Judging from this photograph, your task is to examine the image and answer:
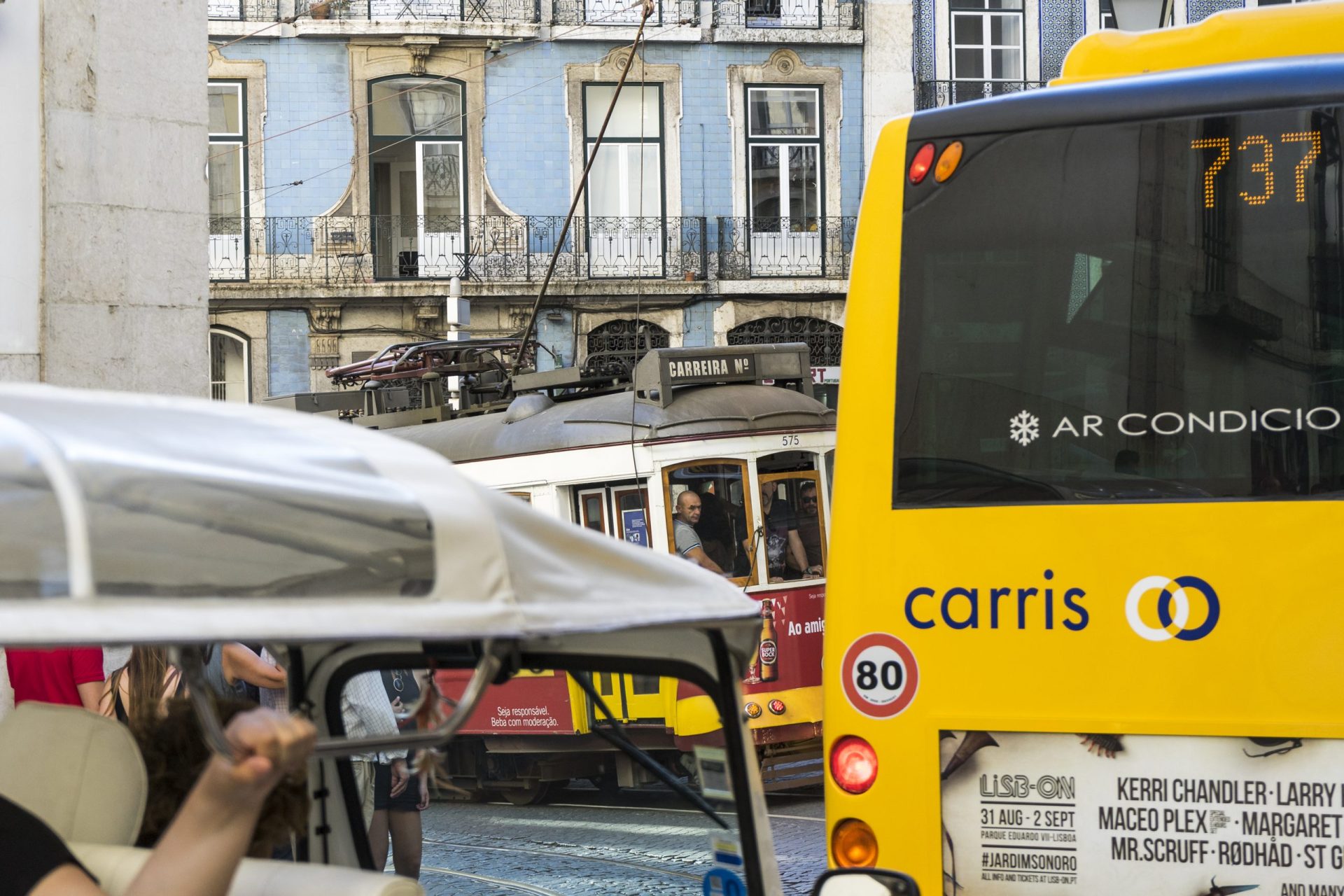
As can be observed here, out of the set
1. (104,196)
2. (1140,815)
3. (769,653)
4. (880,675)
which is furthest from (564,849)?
(1140,815)

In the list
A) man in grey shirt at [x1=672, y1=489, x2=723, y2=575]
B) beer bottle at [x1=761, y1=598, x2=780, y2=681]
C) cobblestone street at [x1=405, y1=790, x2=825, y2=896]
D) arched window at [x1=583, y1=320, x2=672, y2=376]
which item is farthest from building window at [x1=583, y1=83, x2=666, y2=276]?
cobblestone street at [x1=405, y1=790, x2=825, y2=896]

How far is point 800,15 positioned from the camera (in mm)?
27172

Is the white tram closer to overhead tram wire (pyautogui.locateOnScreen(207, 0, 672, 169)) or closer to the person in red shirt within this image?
the person in red shirt

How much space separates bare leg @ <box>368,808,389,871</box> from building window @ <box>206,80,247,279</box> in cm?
2344

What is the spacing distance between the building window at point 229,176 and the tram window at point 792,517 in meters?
16.3

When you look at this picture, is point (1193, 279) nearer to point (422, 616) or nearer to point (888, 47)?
point (422, 616)

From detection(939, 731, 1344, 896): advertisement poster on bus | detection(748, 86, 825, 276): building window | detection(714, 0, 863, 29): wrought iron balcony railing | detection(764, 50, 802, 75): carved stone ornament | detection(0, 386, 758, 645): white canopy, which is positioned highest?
detection(714, 0, 863, 29): wrought iron balcony railing

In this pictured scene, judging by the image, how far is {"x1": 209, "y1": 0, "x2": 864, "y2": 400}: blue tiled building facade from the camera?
2648 cm

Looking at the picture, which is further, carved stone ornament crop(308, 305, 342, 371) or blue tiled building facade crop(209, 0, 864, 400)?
blue tiled building facade crop(209, 0, 864, 400)

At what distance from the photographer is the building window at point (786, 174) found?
26906 mm

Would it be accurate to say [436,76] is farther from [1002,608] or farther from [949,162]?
[1002,608]

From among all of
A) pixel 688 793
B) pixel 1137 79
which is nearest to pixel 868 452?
pixel 1137 79

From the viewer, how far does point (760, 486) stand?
482 inches

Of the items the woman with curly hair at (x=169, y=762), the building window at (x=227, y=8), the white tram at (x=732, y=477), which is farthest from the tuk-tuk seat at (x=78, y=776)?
the building window at (x=227, y=8)
